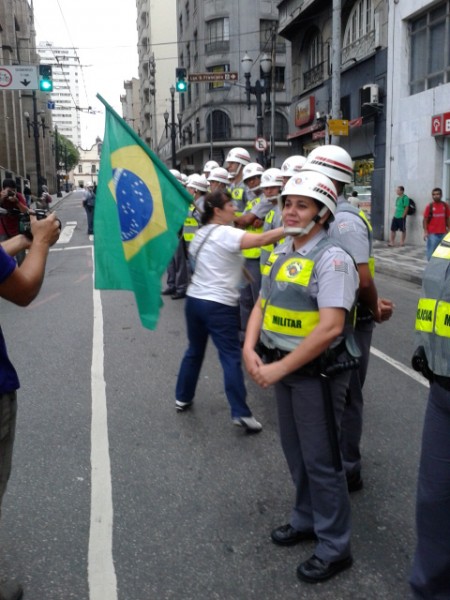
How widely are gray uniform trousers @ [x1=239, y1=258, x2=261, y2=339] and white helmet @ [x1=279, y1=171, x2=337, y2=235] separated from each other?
394 cm

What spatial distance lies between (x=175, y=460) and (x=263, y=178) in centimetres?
338

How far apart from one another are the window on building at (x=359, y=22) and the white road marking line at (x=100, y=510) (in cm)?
1966

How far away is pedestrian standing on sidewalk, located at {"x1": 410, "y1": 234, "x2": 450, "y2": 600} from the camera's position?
229cm

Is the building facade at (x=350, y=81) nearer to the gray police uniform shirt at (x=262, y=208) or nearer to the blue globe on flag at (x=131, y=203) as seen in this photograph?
the gray police uniform shirt at (x=262, y=208)

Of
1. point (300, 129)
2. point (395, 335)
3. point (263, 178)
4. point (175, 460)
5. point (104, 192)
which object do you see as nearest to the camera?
point (104, 192)

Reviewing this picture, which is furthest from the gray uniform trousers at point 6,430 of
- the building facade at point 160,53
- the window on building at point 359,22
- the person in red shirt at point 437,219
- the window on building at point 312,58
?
the building facade at point 160,53

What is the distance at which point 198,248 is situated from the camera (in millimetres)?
4758

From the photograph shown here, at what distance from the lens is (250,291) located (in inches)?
280

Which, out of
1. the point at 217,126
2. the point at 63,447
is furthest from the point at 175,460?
the point at 217,126

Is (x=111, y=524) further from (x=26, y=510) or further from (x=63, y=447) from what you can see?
(x=63, y=447)

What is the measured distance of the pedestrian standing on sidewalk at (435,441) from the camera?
2.29 metres

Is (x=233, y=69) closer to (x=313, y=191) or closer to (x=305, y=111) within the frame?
(x=305, y=111)

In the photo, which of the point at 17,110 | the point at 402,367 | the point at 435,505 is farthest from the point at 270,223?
the point at 17,110

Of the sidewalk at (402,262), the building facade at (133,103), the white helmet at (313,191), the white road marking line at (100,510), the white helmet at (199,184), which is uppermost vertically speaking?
the building facade at (133,103)
